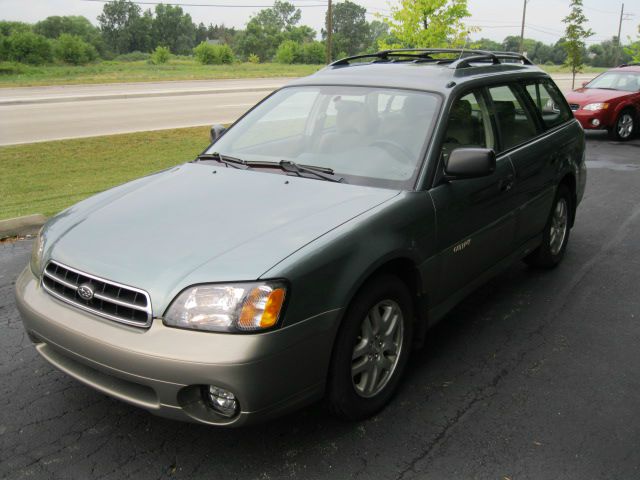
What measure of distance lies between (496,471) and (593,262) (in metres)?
3.43

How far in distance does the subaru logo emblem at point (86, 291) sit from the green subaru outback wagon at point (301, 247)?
0.01 meters

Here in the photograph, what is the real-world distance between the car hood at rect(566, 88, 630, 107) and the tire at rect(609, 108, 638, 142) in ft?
1.36

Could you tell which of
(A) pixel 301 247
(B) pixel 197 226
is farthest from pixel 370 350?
(B) pixel 197 226

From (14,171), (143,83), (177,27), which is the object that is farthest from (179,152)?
(177,27)

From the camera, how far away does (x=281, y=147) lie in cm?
397

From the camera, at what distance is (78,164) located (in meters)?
10.4

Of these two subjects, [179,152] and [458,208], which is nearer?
[458,208]

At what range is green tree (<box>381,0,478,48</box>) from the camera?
14188 mm

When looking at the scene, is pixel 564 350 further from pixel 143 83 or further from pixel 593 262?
pixel 143 83

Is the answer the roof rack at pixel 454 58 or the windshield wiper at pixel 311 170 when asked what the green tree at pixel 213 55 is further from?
the windshield wiper at pixel 311 170

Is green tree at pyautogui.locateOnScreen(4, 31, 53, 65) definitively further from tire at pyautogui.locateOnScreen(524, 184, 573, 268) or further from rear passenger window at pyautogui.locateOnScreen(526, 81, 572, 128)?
tire at pyautogui.locateOnScreen(524, 184, 573, 268)

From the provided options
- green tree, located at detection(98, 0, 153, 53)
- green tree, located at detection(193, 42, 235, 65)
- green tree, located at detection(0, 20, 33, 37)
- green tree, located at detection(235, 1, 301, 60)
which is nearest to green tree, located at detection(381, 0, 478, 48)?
green tree, located at detection(193, 42, 235, 65)

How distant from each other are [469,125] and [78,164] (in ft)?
26.8

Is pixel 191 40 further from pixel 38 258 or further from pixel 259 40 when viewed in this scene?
pixel 38 258
